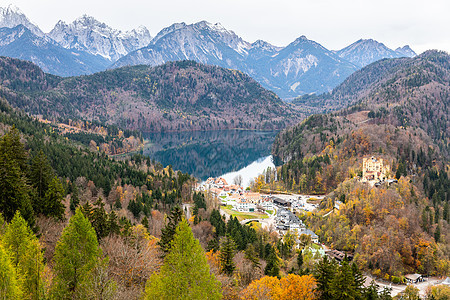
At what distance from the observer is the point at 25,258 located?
84.9 feet

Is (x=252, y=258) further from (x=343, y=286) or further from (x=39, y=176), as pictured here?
(x=39, y=176)

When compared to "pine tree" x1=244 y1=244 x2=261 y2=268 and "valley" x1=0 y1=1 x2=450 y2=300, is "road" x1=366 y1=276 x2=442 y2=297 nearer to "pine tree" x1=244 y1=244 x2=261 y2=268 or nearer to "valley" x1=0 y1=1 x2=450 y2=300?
"valley" x1=0 y1=1 x2=450 y2=300

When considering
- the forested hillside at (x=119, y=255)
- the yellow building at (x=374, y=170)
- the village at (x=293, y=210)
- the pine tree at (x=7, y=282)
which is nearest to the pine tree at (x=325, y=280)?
the forested hillside at (x=119, y=255)

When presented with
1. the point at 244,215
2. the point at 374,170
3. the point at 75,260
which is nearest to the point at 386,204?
the point at 374,170

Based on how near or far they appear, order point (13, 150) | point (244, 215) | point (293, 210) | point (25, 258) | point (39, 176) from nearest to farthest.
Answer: point (25, 258) → point (13, 150) → point (39, 176) → point (244, 215) → point (293, 210)

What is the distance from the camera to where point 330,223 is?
86688 mm

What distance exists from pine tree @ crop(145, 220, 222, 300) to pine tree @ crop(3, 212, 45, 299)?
8.19m

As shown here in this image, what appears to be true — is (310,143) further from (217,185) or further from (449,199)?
(449,199)

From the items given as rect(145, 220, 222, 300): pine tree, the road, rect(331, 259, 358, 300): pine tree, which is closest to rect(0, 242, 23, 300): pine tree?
rect(145, 220, 222, 300): pine tree

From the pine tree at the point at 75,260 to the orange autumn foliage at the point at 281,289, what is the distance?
14.0m

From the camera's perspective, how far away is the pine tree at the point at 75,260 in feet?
85.2

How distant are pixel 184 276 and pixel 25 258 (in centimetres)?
1194

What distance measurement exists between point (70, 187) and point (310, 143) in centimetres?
13705

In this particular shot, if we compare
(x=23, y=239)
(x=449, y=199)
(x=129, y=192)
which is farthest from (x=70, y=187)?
(x=449, y=199)
